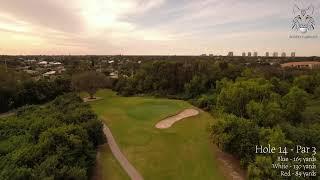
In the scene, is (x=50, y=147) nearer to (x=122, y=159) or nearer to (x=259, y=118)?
(x=122, y=159)

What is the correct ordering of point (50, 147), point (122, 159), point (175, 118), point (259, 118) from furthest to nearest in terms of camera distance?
point (175, 118) < point (259, 118) < point (122, 159) < point (50, 147)

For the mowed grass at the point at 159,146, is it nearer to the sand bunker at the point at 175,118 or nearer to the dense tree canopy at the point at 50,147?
the sand bunker at the point at 175,118

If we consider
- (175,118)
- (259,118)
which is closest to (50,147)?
(259,118)

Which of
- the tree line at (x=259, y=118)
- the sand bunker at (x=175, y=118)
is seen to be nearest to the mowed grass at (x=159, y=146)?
the sand bunker at (x=175, y=118)

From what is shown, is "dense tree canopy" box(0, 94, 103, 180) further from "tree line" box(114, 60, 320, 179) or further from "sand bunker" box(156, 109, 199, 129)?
"tree line" box(114, 60, 320, 179)

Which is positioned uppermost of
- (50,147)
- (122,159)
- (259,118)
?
(259,118)

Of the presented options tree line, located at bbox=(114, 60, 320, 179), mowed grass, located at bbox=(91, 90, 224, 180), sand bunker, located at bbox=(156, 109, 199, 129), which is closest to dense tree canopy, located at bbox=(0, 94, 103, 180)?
mowed grass, located at bbox=(91, 90, 224, 180)
